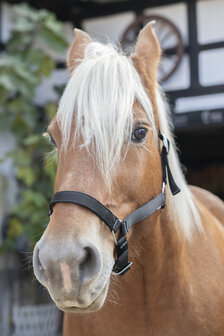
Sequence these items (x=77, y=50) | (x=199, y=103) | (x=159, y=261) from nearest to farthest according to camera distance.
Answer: (x=159, y=261)
(x=77, y=50)
(x=199, y=103)

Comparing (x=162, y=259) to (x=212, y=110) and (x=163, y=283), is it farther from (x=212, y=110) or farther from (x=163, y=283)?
(x=212, y=110)

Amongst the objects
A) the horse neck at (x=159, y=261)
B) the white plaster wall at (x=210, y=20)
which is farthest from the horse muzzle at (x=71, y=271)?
the white plaster wall at (x=210, y=20)

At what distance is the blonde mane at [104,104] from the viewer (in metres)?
1.95

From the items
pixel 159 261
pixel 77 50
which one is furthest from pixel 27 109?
pixel 159 261

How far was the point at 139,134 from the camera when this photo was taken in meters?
2.06

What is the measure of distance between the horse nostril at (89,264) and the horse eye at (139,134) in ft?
1.64

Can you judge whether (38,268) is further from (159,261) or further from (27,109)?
(27,109)

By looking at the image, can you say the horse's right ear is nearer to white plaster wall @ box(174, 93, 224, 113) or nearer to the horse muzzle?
the horse muzzle

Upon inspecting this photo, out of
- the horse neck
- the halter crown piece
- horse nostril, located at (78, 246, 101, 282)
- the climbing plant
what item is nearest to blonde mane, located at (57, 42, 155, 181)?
the halter crown piece

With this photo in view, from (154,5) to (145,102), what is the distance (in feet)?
13.9

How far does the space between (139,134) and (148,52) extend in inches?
17.7

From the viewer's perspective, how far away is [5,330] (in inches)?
247

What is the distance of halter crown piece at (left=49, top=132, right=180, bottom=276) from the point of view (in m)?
1.84

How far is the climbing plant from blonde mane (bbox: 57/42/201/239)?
376cm
